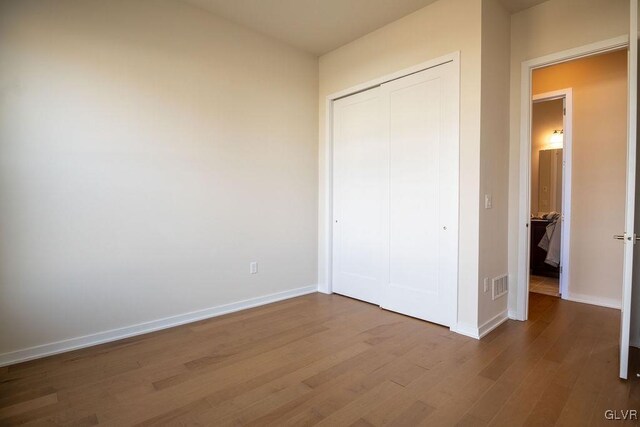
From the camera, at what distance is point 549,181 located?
17.5 feet

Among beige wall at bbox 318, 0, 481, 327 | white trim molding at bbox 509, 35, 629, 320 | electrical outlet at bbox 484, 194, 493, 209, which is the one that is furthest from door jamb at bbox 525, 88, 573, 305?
beige wall at bbox 318, 0, 481, 327

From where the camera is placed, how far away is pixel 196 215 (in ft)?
10.2

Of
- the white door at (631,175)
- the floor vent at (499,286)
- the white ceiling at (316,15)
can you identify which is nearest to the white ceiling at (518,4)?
the white ceiling at (316,15)

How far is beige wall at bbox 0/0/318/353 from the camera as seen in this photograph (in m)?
2.31

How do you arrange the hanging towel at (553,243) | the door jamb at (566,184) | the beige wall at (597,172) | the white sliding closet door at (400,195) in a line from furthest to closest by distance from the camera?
the hanging towel at (553,243), the door jamb at (566,184), the beige wall at (597,172), the white sliding closet door at (400,195)

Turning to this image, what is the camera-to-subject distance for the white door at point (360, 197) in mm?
3549

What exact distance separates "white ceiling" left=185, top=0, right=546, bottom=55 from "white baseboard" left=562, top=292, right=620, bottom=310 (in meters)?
3.09

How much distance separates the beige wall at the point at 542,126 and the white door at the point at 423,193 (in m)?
3.17

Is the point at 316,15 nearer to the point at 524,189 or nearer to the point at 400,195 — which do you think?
the point at 400,195

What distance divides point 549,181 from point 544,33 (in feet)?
10.2

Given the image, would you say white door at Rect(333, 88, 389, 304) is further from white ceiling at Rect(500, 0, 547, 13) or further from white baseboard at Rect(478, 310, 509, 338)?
white ceiling at Rect(500, 0, 547, 13)

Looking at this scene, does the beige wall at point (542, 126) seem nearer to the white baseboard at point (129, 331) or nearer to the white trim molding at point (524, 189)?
the white trim molding at point (524, 189)

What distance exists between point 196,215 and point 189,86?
47.2 inches

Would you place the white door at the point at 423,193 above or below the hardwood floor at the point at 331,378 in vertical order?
above
